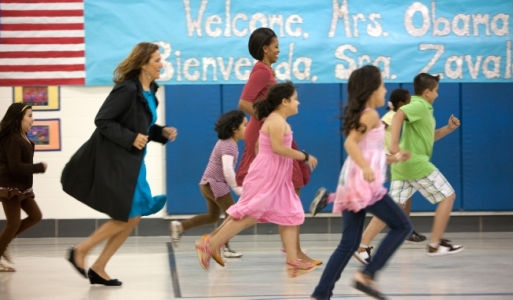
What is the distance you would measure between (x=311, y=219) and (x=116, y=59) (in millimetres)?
2874

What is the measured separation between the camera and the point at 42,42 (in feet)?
37.5

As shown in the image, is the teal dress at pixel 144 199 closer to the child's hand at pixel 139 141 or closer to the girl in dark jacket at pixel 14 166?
the child's hand at pixel 139 141

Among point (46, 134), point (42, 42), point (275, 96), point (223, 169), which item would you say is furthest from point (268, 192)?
point (42, 42)

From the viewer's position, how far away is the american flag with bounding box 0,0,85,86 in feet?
37.3

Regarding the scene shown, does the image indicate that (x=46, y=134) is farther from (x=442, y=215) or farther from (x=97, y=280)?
(x=442, y=215)

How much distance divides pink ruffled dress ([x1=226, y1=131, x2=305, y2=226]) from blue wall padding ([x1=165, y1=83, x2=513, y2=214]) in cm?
416

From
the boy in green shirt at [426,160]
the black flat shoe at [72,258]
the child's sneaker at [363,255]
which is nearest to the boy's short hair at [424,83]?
the boy in green shirt at [426,160]

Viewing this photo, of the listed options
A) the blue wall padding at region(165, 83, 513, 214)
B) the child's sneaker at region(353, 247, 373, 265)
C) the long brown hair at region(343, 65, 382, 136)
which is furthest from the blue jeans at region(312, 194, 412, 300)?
the blue wall padding at region(165, 83, 513, 214)

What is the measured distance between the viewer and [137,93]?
7.37 metres

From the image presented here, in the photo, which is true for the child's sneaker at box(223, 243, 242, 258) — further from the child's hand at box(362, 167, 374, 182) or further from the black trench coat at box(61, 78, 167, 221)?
the child's hand at box(362, 167, 374, 182)

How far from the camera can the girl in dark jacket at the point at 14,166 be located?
27.6 feet

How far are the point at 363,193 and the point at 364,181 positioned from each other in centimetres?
8

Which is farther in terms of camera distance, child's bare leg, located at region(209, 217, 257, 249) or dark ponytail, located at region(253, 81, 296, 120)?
child's bare leg, located at region(209, 217, 257, 249)

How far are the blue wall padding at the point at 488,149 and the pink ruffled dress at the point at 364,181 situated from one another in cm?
565
